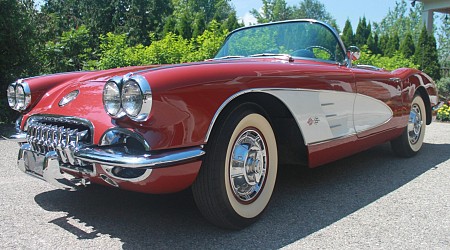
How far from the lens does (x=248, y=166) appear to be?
2643mm

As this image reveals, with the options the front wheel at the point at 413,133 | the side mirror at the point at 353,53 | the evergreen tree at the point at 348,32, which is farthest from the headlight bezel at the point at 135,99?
the evergreen tree at the point at 348,32

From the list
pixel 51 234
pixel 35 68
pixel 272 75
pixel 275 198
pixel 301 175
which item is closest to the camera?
pixel 51 234

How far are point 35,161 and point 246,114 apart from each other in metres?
1.36

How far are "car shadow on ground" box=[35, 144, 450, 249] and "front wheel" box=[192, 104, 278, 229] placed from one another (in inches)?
5.5

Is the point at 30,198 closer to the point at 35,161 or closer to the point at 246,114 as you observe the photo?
the point at 35,161

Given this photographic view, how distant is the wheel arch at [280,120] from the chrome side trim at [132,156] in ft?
0.86

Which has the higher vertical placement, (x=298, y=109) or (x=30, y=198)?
(x=298, y=109)

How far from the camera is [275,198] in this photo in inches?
127

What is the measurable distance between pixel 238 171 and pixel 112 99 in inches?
34.5

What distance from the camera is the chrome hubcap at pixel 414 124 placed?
4848mm

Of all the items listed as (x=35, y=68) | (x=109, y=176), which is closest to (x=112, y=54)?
(x=35, y=68)

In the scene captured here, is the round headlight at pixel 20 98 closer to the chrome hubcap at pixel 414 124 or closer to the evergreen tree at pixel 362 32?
the chrome hubcap at pixel 414 124

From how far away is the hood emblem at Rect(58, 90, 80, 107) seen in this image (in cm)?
275

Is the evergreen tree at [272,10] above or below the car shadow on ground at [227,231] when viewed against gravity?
above
